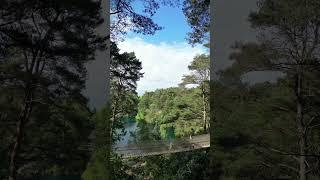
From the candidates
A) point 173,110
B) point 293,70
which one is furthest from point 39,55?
point 293,70

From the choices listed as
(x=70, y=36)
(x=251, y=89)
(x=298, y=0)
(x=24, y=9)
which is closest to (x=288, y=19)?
(x=298, y=0)

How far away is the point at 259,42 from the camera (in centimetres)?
562

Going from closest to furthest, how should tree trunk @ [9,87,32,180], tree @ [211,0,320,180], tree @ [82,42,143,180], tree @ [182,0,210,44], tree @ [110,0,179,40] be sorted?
tree trunk @ [9,87,32,180] < tree @ [211,0,320,180] < tree @ [82,42,143,180] < tree @ [110,0,179,40] < tree @ [182,0,210,44]

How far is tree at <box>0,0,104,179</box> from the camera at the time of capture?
492 cm

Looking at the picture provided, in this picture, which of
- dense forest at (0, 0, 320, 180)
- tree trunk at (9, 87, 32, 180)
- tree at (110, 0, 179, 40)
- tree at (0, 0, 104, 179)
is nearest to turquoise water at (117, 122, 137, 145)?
dense forest at (0, 0, 320, 180)

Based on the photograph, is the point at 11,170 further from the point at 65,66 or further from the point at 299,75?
the point at 299,75

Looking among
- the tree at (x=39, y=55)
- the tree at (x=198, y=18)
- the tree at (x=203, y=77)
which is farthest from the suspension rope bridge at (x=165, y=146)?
the tree at (x=39, y=55)

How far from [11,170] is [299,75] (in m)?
2.86

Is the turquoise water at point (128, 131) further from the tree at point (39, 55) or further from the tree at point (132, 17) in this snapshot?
the tree at point (39, 55)

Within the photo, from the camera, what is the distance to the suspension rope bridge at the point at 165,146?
21.2 ft

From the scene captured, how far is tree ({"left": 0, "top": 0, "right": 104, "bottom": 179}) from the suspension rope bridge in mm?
1533

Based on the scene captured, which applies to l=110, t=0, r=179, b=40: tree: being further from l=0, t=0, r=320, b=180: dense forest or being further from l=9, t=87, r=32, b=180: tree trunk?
l=9, t=87, r=32, b=180: tree trunk

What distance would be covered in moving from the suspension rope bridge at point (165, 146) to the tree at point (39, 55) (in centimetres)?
153

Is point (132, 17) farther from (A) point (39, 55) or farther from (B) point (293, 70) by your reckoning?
(B) point (293, 70)
